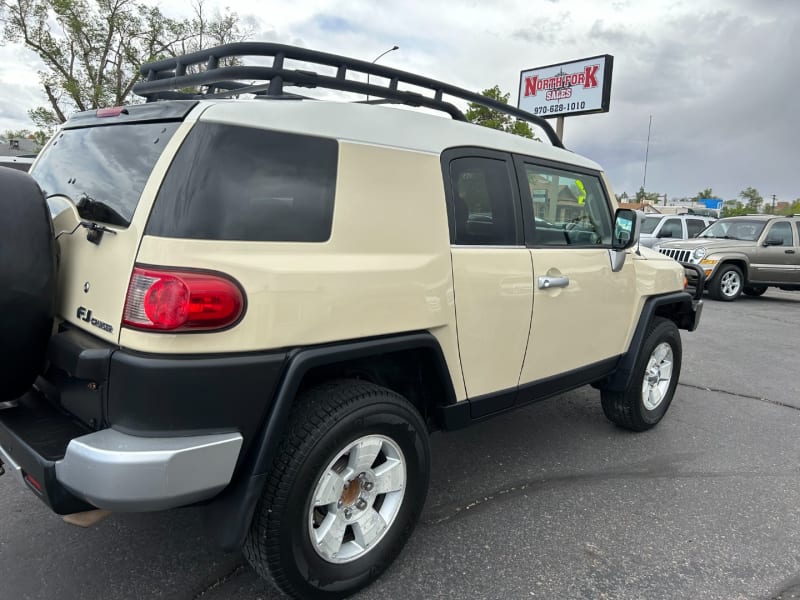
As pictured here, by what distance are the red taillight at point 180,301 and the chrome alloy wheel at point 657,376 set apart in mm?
3160

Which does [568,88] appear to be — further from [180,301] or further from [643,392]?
[180,301]

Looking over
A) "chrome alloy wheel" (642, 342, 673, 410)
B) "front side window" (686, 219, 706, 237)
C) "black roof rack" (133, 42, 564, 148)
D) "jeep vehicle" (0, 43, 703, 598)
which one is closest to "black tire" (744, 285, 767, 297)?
"front side window" (686, 219, 706, 237)

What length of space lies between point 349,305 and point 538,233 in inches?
54.9

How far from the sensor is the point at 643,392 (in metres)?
4.00

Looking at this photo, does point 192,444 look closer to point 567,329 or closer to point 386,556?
point 386,556

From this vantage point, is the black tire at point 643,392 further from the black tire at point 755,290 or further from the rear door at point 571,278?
the black tire at point 755,290

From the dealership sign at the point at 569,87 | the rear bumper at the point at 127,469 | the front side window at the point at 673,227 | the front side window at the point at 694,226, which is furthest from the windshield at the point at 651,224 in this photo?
the rear bumper at the point at 127,469

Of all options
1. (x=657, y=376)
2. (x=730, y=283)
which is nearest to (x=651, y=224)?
(x=730, y=283)

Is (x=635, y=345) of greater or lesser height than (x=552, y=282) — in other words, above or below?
below

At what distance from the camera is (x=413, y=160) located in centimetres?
239

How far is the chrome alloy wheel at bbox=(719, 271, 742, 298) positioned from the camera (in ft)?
38.7

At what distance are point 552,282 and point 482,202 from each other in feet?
2.00

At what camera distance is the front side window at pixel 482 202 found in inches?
103

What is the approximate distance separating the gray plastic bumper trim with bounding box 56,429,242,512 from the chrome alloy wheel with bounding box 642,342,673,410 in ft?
10.4
